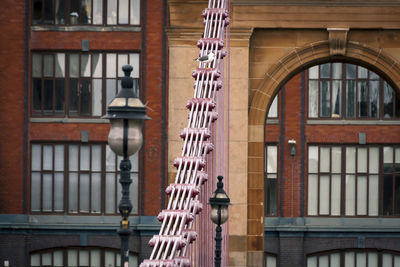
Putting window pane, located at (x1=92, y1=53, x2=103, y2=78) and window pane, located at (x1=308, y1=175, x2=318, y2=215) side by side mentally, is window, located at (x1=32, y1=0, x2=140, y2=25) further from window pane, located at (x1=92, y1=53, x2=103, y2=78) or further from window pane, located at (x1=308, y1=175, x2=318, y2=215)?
window pane, located at (x1=308, y1=175, x2=318, y2=215)

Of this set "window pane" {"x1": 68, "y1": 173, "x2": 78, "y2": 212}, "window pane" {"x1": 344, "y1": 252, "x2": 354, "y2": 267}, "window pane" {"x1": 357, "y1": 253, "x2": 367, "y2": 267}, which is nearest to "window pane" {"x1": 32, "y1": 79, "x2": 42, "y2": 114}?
"window pane" {"x1": 68, "y1": 173, "x2": 78, "y2": 212}

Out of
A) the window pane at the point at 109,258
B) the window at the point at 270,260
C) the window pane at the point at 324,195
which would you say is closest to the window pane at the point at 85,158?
the window pane at the point at 109,258

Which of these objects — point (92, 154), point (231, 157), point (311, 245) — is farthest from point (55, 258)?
point (231, 157)

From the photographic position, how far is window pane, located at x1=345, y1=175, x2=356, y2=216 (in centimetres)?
5319

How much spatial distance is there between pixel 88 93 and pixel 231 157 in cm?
2054

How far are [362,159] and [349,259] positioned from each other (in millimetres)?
4915

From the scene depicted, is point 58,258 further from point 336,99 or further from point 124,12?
point 336,99

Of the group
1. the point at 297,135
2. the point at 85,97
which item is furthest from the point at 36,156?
the point at 297,135

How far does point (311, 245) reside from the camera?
52.2 metres

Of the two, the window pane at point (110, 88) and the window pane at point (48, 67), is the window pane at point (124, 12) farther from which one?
the window pane at point (48, 67)

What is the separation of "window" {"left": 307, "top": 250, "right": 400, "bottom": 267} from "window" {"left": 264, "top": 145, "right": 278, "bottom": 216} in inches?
120

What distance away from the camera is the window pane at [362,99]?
53.0 metres

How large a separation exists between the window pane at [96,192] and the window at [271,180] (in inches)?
335

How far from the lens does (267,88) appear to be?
3042 centimetres
